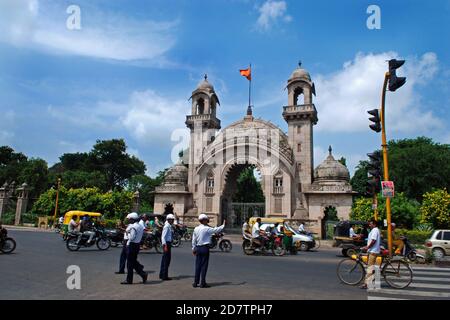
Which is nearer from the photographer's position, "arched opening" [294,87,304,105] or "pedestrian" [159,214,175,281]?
"pedestrian" [159,214,175,281]

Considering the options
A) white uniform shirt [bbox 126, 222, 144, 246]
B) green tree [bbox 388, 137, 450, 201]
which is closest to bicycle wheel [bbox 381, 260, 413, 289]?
white uniform shirt [bbox 126, 222, 144, 246]

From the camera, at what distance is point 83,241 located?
1552 centimetres

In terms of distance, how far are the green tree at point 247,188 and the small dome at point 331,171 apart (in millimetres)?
21638

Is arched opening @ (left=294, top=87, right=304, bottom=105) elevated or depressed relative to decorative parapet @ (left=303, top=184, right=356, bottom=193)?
elevated

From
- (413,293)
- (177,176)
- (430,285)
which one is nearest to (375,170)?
(430,285)

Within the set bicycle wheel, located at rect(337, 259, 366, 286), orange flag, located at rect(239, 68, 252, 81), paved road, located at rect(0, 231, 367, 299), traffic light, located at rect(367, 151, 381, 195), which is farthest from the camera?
orange flag, located at rect(239, 68, 252, 81)

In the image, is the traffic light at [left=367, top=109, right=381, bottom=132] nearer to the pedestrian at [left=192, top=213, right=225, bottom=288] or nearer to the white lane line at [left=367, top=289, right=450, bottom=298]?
the white lane line at [left=367, top=289, right=450, bottom=298]

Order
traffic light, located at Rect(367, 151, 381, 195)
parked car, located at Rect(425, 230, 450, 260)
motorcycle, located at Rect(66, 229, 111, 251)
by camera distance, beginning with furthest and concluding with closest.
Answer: parked car, located at Rect(425, 230, 450, 260), motorcycle, located at Rect(66, 229, 111, 251), traffic light, located at Rect(367, 151, 381, 195)

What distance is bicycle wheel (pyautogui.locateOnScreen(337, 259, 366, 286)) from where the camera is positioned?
8.68 meters

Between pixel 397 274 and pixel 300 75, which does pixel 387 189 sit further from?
pixel 300 75

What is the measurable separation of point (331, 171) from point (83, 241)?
25.0 m

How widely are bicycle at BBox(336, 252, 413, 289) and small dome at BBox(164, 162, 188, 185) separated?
106 ft

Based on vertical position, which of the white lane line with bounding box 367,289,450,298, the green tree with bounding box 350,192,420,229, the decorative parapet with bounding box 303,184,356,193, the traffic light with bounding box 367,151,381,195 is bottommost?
the white lane line with bounding box 367,289,450,298
